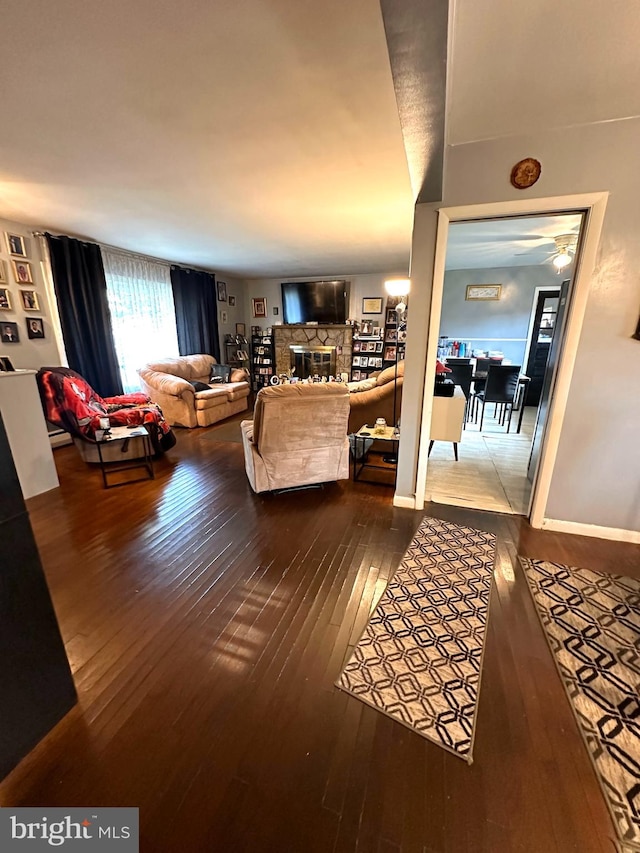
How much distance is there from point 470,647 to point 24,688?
172cm

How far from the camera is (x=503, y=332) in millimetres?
6324

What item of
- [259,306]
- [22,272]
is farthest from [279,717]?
[259,306]

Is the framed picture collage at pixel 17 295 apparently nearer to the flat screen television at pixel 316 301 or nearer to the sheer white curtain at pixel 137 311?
the sheer white curtain at pixel 137 311

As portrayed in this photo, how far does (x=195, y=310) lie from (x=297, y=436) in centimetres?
469

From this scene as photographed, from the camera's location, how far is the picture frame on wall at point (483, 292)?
6207mm

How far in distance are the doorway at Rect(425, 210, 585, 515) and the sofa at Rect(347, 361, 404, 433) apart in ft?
2.48

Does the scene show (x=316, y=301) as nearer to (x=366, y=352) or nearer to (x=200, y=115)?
(x=366, y=352)

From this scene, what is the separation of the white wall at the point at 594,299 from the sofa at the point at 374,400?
4.00 ft

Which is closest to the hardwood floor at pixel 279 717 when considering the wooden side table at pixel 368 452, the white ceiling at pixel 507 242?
the wooden side table at pixel 368 452

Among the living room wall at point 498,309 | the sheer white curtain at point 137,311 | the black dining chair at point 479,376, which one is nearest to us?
the sheer white curtain at point 137,311

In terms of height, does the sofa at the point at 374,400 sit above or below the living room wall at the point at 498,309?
below

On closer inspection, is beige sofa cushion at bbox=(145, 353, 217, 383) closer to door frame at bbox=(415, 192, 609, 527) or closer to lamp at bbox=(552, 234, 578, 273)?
door frame at bbox=(415, 192, 609, 527)

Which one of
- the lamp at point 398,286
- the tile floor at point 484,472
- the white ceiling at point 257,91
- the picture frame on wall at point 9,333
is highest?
the white ceiling at point 257,91

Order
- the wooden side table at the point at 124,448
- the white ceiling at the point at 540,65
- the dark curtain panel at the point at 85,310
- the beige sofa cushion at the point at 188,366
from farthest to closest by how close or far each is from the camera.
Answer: the beige sofa cushion at the point at 188,366, the dark curtain panel at the point at 85,310, the wooden side table at the point at 124,448, the white ceiling at the point at 540,65
